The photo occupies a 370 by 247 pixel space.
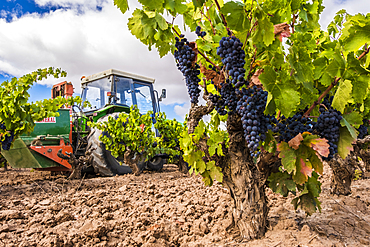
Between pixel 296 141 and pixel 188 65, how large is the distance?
90 centimetres

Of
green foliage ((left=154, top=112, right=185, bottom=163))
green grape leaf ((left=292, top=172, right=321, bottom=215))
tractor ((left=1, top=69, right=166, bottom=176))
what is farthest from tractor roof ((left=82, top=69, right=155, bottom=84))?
green grape leaf ((left=292, top=172, right=321, bottom=215))

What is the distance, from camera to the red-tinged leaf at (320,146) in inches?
57.2

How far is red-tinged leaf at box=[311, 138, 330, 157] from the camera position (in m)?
1.45

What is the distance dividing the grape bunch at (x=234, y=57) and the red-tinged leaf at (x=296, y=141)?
→ 1.56ft

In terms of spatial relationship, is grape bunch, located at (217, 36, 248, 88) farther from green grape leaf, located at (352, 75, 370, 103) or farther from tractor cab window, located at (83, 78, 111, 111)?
tractor cab window, located at (83, 78, 111, 111)

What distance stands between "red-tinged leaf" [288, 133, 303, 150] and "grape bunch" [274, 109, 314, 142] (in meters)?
0.12

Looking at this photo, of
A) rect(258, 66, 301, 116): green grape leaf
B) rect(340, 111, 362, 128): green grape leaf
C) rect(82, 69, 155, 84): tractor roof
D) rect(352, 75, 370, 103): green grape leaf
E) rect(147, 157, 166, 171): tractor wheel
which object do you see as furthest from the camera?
rect(147, 157, 166, 171): tractor wheel

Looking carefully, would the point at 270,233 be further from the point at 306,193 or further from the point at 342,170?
the point at 342,170

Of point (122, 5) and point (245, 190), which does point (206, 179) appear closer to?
point (245, 190)

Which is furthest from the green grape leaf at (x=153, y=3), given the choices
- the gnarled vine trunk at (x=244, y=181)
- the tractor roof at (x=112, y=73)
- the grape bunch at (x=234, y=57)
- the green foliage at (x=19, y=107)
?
the tractor roof at (x=112, y=73)

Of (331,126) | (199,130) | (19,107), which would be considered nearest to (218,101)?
(199,130)

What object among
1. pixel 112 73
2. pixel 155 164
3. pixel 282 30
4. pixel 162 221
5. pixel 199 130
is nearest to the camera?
pixel 282 30

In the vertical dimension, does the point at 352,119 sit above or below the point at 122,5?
below

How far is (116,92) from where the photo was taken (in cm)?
678
